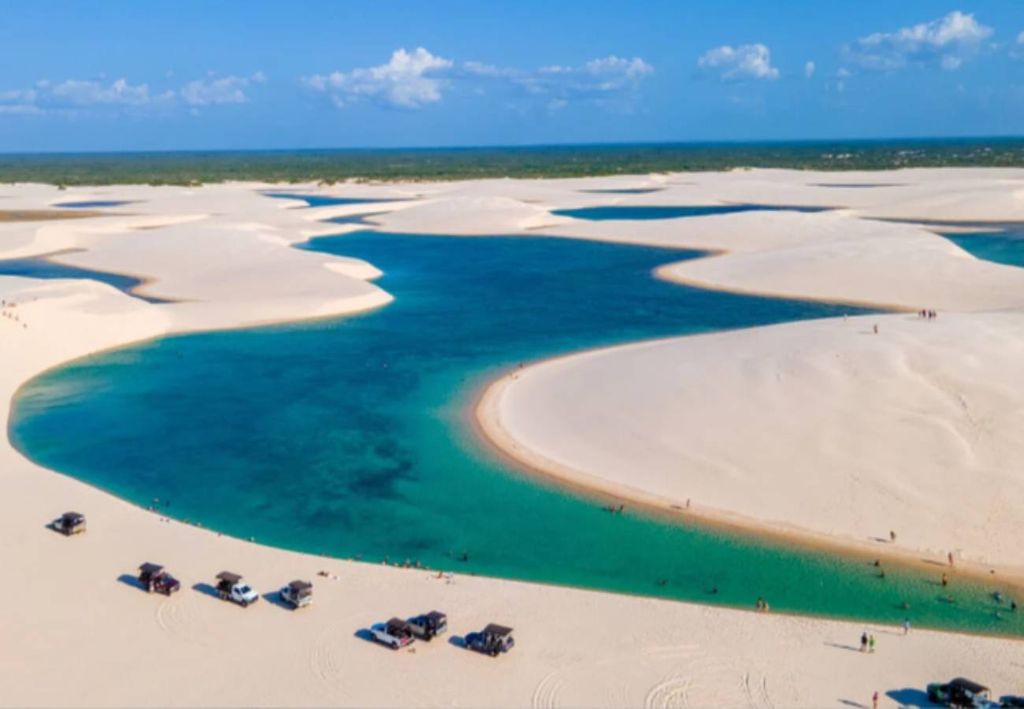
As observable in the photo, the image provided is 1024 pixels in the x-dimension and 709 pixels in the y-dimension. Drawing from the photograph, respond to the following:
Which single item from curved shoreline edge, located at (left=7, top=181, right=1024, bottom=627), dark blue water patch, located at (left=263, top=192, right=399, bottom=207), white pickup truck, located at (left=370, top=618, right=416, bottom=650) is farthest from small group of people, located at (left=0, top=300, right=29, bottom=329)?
dark blue water patch, located at (left=263, top=192, right=399, bottom=207)

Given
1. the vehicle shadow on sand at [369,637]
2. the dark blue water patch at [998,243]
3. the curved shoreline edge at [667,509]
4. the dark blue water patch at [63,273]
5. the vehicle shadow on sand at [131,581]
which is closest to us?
the vehicle shadow on sand at [369,637]

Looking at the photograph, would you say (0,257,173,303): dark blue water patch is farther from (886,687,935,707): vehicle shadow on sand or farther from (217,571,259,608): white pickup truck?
(886,687,935,707): vehicle shadow on sand

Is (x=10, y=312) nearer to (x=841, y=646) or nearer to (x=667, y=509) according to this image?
(x=667, y=509)

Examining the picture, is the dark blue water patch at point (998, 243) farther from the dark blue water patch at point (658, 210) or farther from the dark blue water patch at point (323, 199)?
the dark blue water patch at point (323, 199)

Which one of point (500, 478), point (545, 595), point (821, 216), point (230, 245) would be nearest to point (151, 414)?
point (500, 478)

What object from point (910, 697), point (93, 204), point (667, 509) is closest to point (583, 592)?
point (667, 509)

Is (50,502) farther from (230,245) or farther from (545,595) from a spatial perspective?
(230,245)

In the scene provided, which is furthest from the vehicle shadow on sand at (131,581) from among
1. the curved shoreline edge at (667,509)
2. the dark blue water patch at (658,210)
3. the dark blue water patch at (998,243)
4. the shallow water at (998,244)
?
the dark blue water patch at (658,210)
